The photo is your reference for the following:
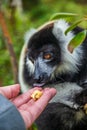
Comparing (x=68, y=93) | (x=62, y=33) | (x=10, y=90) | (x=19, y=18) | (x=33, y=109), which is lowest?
(x=68, y=93)

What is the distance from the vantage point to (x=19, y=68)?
3.68 meters

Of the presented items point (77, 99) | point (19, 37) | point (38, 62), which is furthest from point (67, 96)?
point (19, 37)

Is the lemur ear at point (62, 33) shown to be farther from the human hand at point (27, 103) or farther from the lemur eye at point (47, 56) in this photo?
the human hand at point (27, 103)

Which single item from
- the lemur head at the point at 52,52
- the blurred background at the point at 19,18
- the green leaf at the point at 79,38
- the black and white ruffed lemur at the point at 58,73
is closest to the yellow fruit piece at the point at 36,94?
the green leaf at the point at 79,38

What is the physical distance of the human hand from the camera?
7.73ft

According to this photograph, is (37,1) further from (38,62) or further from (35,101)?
(35,101)

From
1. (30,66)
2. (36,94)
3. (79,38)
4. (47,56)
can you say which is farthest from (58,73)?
(79,38)

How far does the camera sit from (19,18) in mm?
6117

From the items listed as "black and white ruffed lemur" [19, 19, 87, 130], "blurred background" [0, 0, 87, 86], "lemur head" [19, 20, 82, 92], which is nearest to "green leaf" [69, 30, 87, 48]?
Answer: "black and white ruffed lemur" [19, 19, 87, 130]

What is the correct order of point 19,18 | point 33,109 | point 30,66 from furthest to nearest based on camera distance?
point 19,18 → point 30,66 → point 33,109

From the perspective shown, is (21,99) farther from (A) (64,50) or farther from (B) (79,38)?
(A) (64,50)

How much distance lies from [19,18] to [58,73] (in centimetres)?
291

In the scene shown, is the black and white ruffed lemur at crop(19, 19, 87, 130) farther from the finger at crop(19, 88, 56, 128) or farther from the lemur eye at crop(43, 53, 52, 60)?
the finger at crop(19, 88, 56, 128)

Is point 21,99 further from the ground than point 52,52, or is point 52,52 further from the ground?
point 52,52
